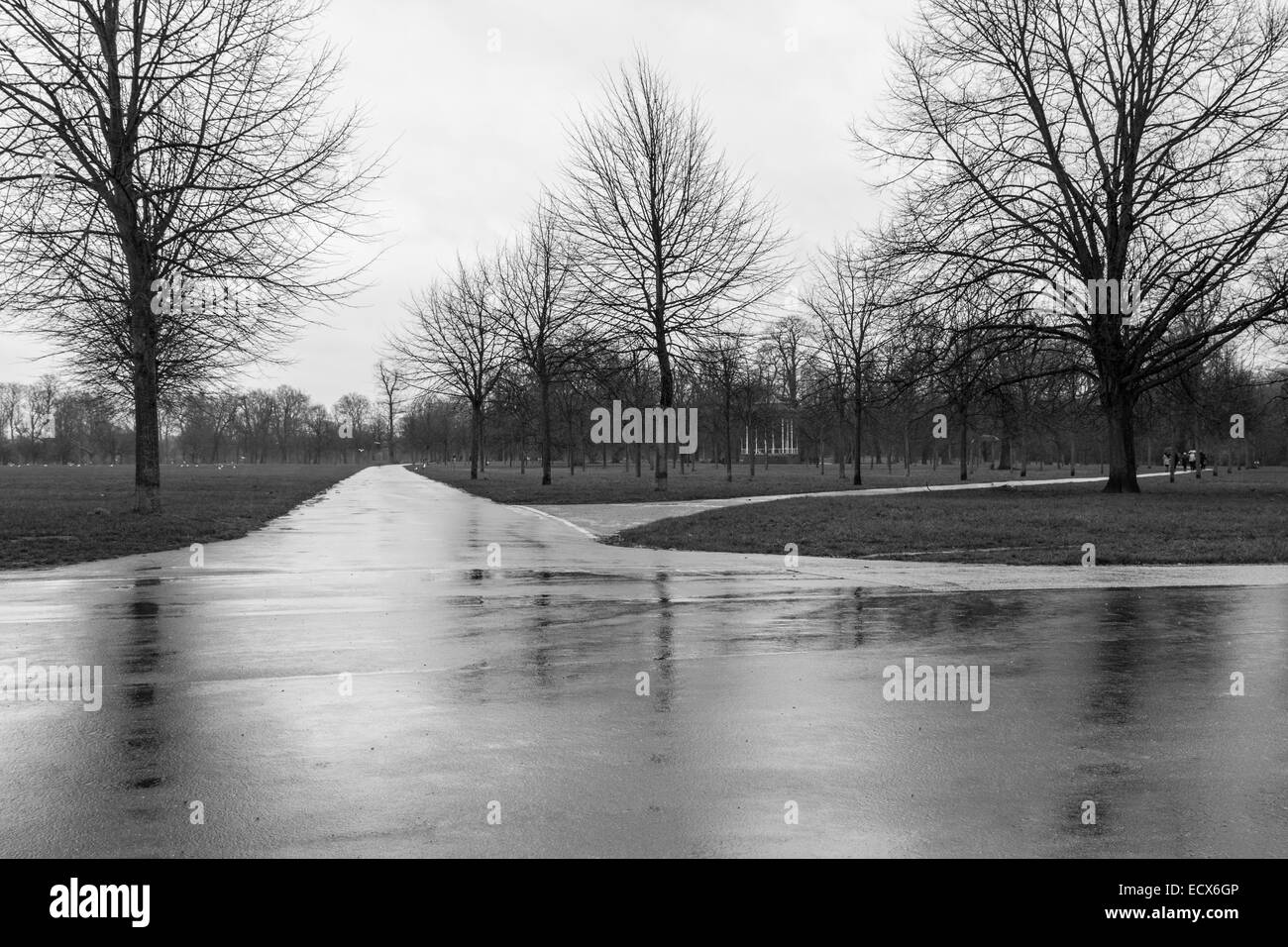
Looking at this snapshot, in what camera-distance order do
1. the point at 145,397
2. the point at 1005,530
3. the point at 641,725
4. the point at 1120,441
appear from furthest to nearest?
the point at 1120,441, the point at 145,397, the point at 1005,530, the point at 641,725

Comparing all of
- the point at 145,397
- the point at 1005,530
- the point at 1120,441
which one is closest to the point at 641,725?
the point at 1005,530

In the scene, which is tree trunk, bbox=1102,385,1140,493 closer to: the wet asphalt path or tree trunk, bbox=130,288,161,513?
the wet asphalt path

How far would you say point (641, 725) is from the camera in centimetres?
588

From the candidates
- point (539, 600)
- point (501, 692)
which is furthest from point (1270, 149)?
point (501, 692)

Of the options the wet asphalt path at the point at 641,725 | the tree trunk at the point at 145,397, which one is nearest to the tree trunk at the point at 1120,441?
the wet asphalt path at the point at 641,725

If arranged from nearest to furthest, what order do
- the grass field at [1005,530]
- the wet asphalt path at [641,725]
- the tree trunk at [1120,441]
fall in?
1. the wet asphalt path at [641,725]
2. the grass field at [1005,530]
3. the tree trunk at [1120,441]

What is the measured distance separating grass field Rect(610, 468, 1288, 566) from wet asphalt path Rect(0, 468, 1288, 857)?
3.74 m

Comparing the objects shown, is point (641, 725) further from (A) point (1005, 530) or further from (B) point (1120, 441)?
(B) point (1120, 441)

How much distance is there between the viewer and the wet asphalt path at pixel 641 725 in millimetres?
4234

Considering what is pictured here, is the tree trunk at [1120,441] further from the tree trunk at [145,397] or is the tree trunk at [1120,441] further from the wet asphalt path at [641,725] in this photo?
the tree trunk at [145,397]

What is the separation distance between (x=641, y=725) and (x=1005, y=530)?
14.0 m

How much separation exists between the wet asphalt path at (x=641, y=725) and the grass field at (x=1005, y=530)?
3.74 m

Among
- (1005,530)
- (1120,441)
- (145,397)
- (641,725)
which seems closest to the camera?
(641,725)
